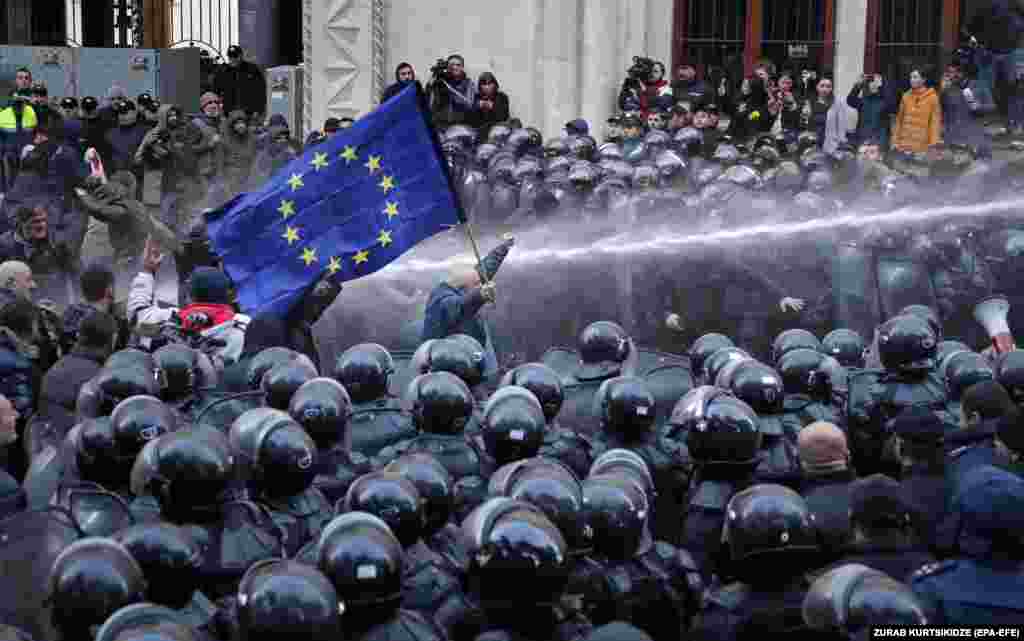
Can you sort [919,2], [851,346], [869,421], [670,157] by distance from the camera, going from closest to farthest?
[869,421] < [851,346] < [670,157] < [919,2]

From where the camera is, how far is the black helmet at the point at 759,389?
7.97 metres

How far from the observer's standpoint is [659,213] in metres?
13.8

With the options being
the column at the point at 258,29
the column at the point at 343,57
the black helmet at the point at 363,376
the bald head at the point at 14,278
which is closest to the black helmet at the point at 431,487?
the black helmet at the point at 363,376

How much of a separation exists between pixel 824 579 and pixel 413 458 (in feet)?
5.82

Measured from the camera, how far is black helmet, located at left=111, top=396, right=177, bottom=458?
7.23m

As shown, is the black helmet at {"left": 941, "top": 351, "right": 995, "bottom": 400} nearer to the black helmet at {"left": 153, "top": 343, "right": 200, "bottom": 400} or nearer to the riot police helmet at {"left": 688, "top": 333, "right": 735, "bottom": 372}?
the riot police helmet at {"left": 688, "top": 333, "right": 735, "bottom": 372}

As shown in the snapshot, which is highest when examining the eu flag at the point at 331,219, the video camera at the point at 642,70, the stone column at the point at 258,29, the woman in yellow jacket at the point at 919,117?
the stone column at the point at 258,29

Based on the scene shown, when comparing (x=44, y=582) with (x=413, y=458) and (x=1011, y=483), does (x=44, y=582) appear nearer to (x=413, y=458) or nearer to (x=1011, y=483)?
(x=413, y=458)

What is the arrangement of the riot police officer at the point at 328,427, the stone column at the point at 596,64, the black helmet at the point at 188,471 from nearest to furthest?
the black helmet at the point at 188,471 < the riot police officer at the point at 328,427 < the stone column at the point at 596,64

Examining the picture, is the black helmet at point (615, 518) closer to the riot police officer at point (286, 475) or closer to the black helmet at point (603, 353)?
the riot police officer at point (286, 475)

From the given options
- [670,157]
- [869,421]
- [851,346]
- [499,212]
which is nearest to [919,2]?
[670,157]

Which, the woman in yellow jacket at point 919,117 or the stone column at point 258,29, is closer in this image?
the woman in yellow jacket at point 919,117

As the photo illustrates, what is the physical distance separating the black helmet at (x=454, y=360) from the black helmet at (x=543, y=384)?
13.7 inches

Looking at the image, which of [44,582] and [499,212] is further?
[499,212]
